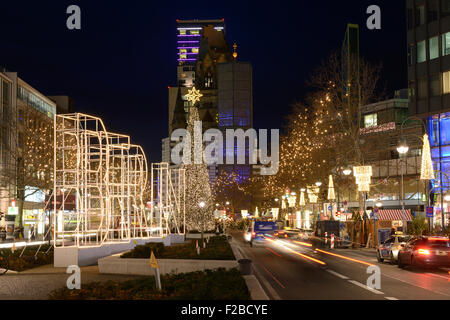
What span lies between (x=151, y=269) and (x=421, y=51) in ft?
159

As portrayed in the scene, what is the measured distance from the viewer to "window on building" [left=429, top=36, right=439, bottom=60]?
59406 mm

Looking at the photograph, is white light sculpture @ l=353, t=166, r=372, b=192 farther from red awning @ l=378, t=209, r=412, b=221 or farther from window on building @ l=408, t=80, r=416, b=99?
window on building @ l=408, t=80, r=416, b=99

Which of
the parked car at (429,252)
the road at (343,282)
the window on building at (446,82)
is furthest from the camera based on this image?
the window on building at (446,82)

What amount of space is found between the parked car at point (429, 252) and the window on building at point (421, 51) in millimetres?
40136

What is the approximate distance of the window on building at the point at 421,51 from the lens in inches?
2389

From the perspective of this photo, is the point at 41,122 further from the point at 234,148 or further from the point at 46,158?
the point at 234,148

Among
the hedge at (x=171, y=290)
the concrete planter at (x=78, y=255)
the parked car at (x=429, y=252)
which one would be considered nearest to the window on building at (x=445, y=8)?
the parked car at (x=429, y=252)

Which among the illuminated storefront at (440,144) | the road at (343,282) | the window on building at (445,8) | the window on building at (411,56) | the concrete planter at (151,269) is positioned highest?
the window on building at (445,8)

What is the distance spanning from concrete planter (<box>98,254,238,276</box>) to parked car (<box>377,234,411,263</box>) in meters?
9.96

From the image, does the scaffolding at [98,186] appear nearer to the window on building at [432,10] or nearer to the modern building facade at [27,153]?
the modern building facade at [27,153]

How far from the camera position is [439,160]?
5925 cm
